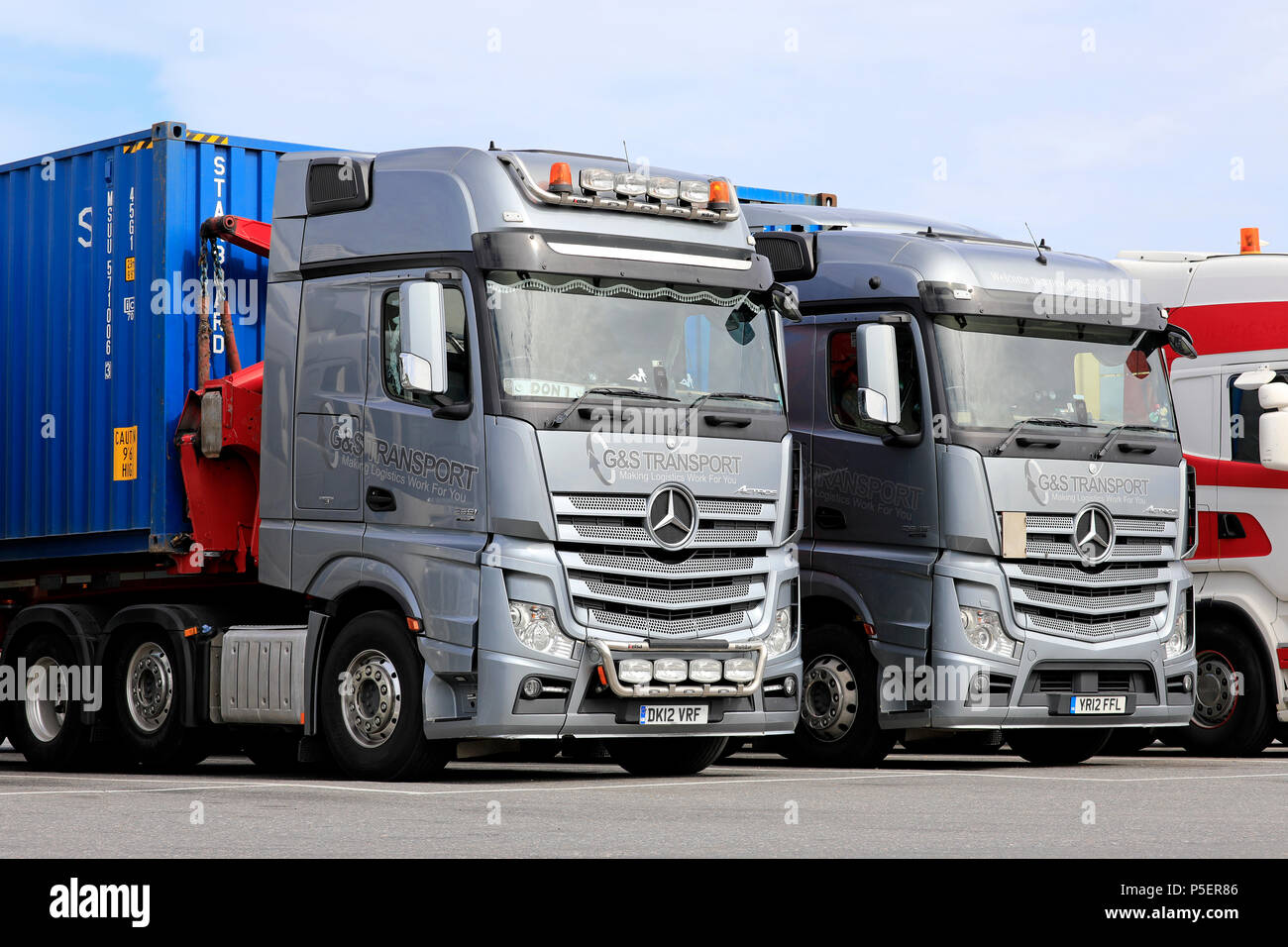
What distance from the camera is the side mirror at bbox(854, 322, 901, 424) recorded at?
46.0ft

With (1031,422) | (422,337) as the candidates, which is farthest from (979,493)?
(422,337)

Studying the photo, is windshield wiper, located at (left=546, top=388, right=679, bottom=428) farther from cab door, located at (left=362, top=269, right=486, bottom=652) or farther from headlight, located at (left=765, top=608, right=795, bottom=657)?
headlight, located at (left=765, top=608, right=795, bottom=657)

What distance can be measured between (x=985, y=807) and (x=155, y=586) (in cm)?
618

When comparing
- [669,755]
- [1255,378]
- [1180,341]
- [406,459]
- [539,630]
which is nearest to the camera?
[539,630]

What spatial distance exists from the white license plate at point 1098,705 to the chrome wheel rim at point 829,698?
60.0 inches

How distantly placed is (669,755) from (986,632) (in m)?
2.34

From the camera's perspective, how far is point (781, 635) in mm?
13188

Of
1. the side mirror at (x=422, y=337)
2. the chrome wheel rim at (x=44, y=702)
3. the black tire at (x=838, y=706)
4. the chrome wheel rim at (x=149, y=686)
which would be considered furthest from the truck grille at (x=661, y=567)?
the chrome wheel rim at (x=44, y=702)

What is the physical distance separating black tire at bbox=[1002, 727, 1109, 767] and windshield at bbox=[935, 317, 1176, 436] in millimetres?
2523

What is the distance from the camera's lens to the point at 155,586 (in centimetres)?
1430

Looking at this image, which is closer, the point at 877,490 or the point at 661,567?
the point at 661,567

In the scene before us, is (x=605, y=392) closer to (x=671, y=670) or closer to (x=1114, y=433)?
(x=671, y=670)
